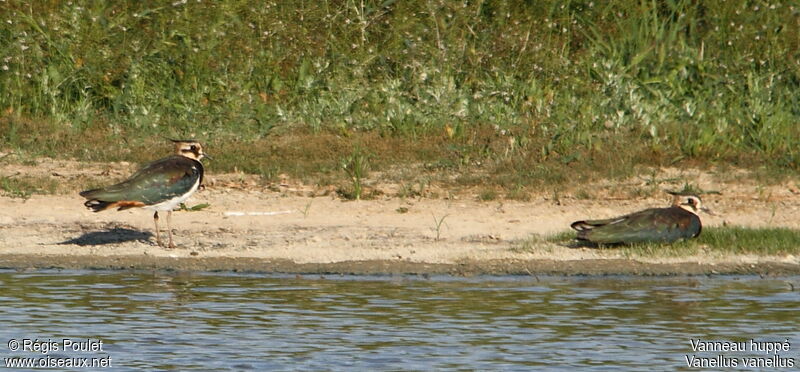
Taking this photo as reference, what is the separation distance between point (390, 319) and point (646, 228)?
2.81 m

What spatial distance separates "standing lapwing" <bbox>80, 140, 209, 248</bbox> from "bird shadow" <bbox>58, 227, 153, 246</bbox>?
62 centimetres

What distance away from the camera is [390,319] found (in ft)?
Answer: 31.6

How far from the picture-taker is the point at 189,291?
10672 millimetres

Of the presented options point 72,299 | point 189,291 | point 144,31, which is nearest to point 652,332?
point 189,291

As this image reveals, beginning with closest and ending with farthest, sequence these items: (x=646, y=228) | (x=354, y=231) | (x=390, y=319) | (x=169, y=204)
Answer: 1. (x=390, y=319)
2. (x=646, y=228)
3. (x=169, y=204)
4. (x=354, y=231)

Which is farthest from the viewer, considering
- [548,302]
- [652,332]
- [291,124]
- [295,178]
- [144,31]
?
[144,31]

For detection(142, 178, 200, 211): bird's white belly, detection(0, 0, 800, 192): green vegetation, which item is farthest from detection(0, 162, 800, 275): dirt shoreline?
detection(0, 0, 800, 192): green vegetation

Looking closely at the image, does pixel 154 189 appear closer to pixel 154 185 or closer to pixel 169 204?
pixel 154 185

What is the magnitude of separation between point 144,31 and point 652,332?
31.6 ft

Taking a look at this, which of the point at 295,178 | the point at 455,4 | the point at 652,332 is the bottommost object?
the point at 652,332

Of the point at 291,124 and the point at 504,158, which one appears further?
the point at 291,124

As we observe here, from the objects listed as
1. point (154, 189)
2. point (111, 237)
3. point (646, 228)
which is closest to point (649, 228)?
point (646, 228)

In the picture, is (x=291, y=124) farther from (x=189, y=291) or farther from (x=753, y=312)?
(x=753, y=312)

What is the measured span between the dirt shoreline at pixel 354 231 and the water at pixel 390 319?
280 millimetres
